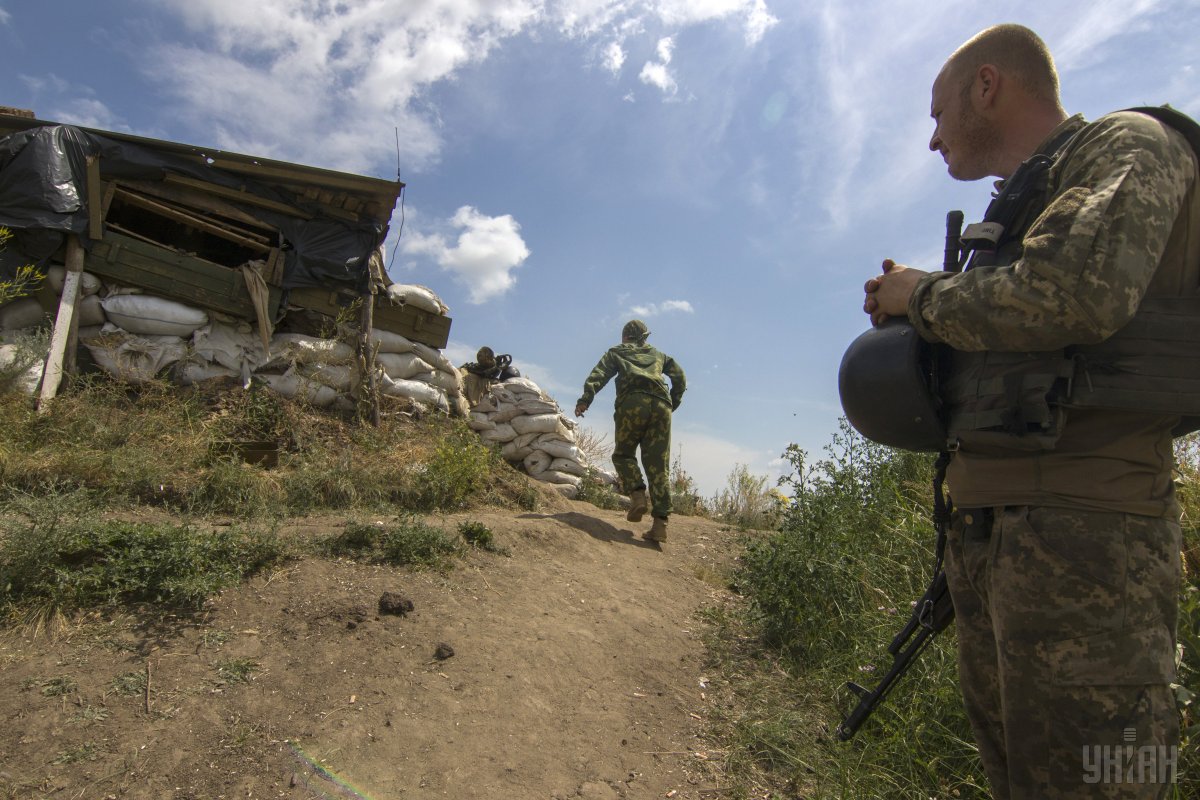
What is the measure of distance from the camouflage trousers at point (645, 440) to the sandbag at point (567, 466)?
5.95ft

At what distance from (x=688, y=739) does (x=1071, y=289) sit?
2.43 metres

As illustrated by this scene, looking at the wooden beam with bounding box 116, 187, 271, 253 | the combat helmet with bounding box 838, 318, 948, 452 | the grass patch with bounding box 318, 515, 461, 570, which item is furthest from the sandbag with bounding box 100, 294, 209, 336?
the combat helmet with bounding box 838, 318, 948, 452

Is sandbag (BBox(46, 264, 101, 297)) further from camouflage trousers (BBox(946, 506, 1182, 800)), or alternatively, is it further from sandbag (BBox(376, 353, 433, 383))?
camouflage trousers (BBox(946, 506, 1182, 800))

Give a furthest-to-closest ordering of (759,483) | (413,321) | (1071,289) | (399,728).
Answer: (759,483)
(413,321)
(399,728)
(1071,289)

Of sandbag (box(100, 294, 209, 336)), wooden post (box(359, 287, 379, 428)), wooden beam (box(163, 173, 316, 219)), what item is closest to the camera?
sandbag (box(100, 294, 209, 336))

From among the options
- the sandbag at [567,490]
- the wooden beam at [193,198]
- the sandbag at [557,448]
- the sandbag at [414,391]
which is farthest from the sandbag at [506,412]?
the wooden beam at [193,198]

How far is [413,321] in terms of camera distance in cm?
818

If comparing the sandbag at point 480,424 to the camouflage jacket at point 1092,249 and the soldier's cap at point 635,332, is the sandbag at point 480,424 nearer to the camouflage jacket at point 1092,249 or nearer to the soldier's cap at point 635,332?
the soldier's cap at point 635,332

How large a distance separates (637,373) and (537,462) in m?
2.32

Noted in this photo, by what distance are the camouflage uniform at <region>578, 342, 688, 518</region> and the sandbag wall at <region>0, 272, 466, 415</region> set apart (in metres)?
2.49

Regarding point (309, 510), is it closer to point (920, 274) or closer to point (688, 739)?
point (688, 739)

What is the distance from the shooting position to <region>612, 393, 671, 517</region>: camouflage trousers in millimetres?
6344

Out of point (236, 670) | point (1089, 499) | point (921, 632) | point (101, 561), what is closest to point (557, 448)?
point (101, 561)

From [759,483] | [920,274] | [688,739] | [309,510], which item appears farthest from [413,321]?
[920,274]
